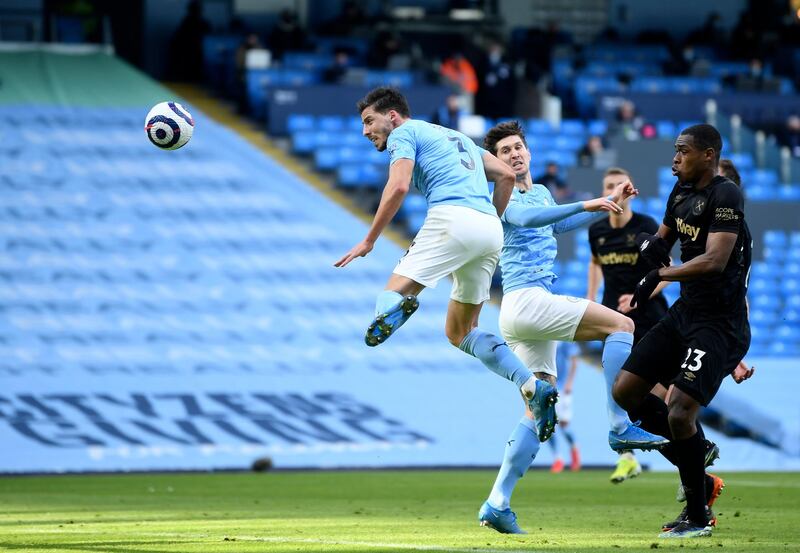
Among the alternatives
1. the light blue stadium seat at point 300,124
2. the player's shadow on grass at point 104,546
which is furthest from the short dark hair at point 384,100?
the light blue stadium seat at point 300,124

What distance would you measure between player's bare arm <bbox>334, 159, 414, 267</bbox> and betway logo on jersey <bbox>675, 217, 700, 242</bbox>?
5.12ft

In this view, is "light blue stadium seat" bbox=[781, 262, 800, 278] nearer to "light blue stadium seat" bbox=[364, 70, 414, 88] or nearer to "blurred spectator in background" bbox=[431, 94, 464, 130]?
"blurred spectator in background" bbox=[431, 94, 464, 130]

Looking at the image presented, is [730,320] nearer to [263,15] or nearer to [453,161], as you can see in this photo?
[453,161]

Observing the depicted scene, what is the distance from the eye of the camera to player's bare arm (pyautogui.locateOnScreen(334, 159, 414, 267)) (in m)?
7.87

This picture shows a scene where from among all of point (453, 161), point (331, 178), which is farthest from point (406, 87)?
point (453, 161)

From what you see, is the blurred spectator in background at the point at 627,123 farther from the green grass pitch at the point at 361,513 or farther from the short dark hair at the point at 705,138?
the short dark hair at the point at 705,138

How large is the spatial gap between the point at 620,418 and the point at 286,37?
68.2 ft

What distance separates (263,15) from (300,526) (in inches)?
930

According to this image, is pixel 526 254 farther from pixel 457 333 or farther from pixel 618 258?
pixel 618 258

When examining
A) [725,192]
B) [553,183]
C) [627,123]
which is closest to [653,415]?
[725,192]

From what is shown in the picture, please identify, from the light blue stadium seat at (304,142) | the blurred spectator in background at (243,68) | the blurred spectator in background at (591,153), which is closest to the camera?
the blurred spectator in background at (591,153)

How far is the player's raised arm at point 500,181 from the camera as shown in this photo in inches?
342

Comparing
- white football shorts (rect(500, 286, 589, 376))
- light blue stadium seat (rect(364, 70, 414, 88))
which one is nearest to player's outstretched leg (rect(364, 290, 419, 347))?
white football shorts (rect(500, 286, 589, 376))

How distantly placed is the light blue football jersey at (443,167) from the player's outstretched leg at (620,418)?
1.20 m
